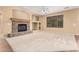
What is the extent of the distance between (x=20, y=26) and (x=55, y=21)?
24.8 inches

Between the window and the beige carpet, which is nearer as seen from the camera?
the beige carpet

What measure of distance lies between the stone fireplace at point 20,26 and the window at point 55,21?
1.24 feet

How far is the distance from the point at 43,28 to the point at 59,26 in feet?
0.92

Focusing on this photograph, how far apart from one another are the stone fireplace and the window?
377 mm

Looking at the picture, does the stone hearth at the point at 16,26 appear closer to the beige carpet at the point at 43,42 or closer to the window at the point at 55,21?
the beige carpet at the point at 43,42

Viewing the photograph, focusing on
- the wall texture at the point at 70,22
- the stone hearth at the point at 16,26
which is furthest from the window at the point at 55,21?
the stone hearth at the point at 16,26

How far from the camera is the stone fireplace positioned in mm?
1868

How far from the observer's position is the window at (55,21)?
194 centimetres

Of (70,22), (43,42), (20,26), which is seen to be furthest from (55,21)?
(20,26)

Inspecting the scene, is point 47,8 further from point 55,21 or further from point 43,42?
point 43,42

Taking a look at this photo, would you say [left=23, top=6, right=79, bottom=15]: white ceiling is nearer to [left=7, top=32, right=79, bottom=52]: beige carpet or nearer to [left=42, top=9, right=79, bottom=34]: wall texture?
[left=42, top=9, right=79, bottom=34]: wall texture

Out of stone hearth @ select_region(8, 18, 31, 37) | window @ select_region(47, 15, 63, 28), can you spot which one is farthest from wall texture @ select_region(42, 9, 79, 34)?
stone hearth @ select_region(8, 18, 31, 37)
